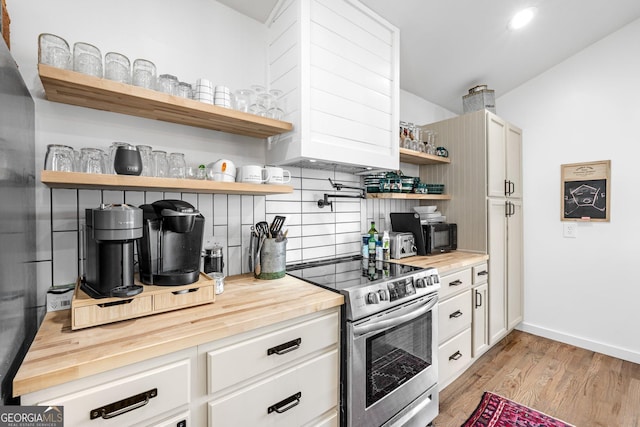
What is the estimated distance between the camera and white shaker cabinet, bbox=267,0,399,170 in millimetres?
1602

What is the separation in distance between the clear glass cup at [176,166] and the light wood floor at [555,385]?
207cm

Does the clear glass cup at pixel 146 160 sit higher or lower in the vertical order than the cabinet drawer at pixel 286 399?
higher

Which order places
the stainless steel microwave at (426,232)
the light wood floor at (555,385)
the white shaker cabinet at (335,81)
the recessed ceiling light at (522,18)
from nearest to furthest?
1. the white shaker cabinet at (335,81)
2. the light wood floor at (555,385)
3. the recessed ceiling light at (522,18)
4. the stainless steel microwave at (426,232)

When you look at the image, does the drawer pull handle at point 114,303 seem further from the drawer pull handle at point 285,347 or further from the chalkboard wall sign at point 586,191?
the chalkboard wall sign at point 586,191

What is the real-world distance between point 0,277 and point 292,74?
4.81 feet

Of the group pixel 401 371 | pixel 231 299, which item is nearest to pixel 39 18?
pixel 231 299

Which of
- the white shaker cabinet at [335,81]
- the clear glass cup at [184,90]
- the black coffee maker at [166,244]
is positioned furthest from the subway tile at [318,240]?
the clear glass cup at [184,90]

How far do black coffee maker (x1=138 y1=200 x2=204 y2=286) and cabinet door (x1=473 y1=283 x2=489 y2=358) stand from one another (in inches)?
84.3

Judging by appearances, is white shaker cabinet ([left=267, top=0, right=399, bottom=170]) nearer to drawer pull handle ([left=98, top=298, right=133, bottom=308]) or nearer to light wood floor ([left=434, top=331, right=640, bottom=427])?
drawer pull handle ([left=98, top=298, right=133, bottom=308])

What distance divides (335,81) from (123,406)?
1738 mm

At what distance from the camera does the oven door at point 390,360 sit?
134 cm

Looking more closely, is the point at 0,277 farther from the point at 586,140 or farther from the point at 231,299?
the point at 586,140

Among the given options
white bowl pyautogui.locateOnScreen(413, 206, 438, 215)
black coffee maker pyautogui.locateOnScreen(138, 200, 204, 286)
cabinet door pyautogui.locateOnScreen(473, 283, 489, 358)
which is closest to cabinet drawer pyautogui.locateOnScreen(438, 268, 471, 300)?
cabinet door pyautogui.locateOnScreen(473, 283, 489, 358)

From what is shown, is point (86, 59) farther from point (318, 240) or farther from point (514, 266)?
point (514, 266)
